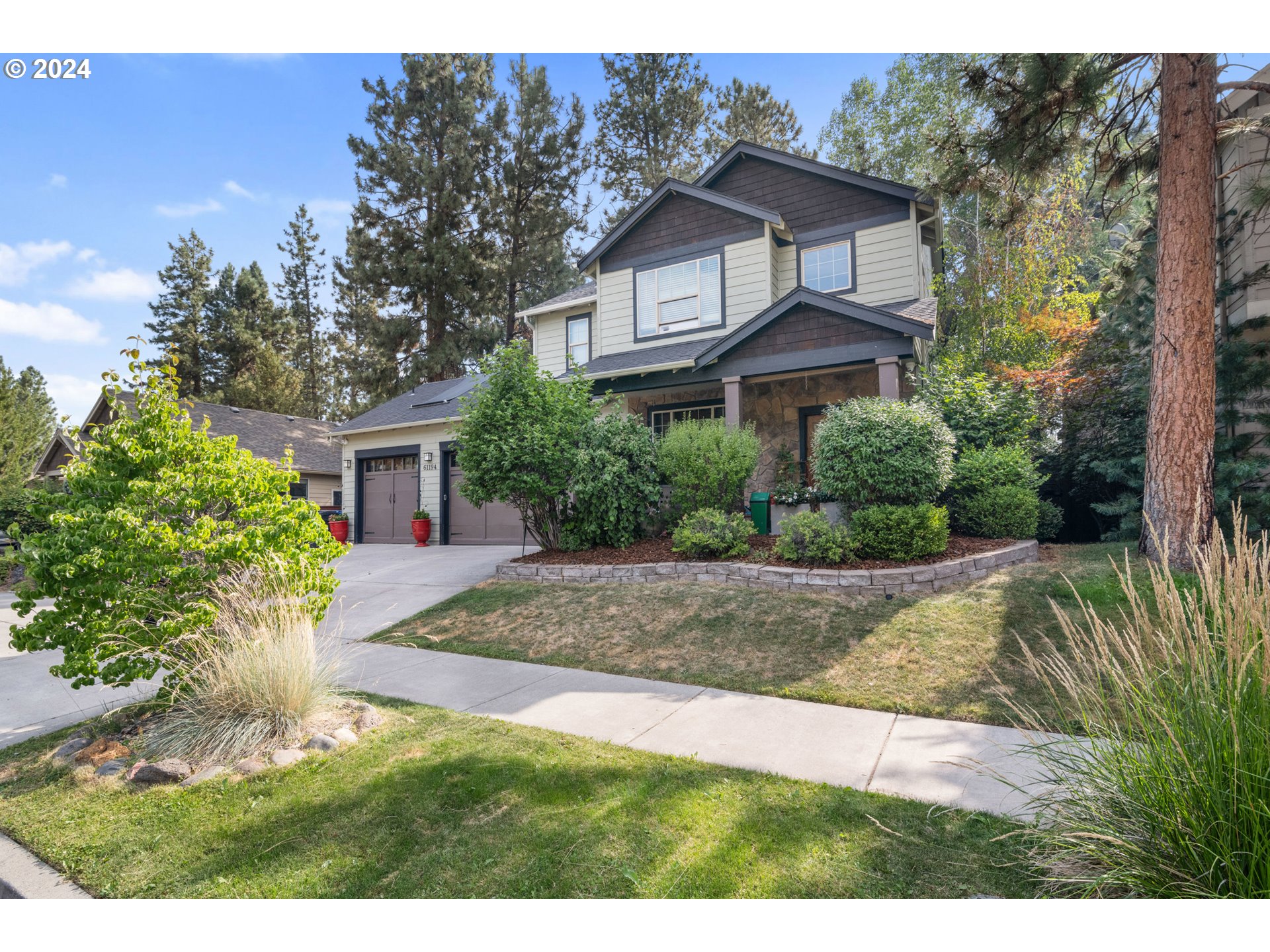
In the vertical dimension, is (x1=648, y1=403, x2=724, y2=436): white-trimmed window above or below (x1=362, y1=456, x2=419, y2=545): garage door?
above

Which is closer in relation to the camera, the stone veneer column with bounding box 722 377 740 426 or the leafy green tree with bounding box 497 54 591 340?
the stone veneer column with bounding box 722 377 740 426

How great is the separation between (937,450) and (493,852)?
670 centimetres

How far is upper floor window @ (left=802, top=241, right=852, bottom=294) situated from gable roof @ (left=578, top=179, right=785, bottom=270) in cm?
84

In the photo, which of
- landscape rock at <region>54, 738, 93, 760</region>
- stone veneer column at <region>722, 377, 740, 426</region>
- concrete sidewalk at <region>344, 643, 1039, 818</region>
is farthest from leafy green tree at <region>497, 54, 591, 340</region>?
landscape rock at <region>54, 738, 93, 760</region>

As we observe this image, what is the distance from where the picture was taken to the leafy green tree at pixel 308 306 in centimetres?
3078

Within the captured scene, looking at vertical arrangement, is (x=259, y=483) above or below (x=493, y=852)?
above

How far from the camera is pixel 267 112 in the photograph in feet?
17.7

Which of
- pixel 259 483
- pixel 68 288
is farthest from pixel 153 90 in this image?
pixel 68 288

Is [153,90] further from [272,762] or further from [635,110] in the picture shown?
[635,110]

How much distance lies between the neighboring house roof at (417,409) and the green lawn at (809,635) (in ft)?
29.7

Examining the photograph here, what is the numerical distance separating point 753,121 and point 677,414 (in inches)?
613

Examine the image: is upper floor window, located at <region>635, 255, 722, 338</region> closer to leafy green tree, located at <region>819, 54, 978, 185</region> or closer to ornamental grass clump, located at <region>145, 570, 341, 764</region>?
leafy green tree, located at <region>819, 54, 978, 185</region>

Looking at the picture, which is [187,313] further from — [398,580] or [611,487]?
[611,487]

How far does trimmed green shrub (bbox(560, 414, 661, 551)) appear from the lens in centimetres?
866
